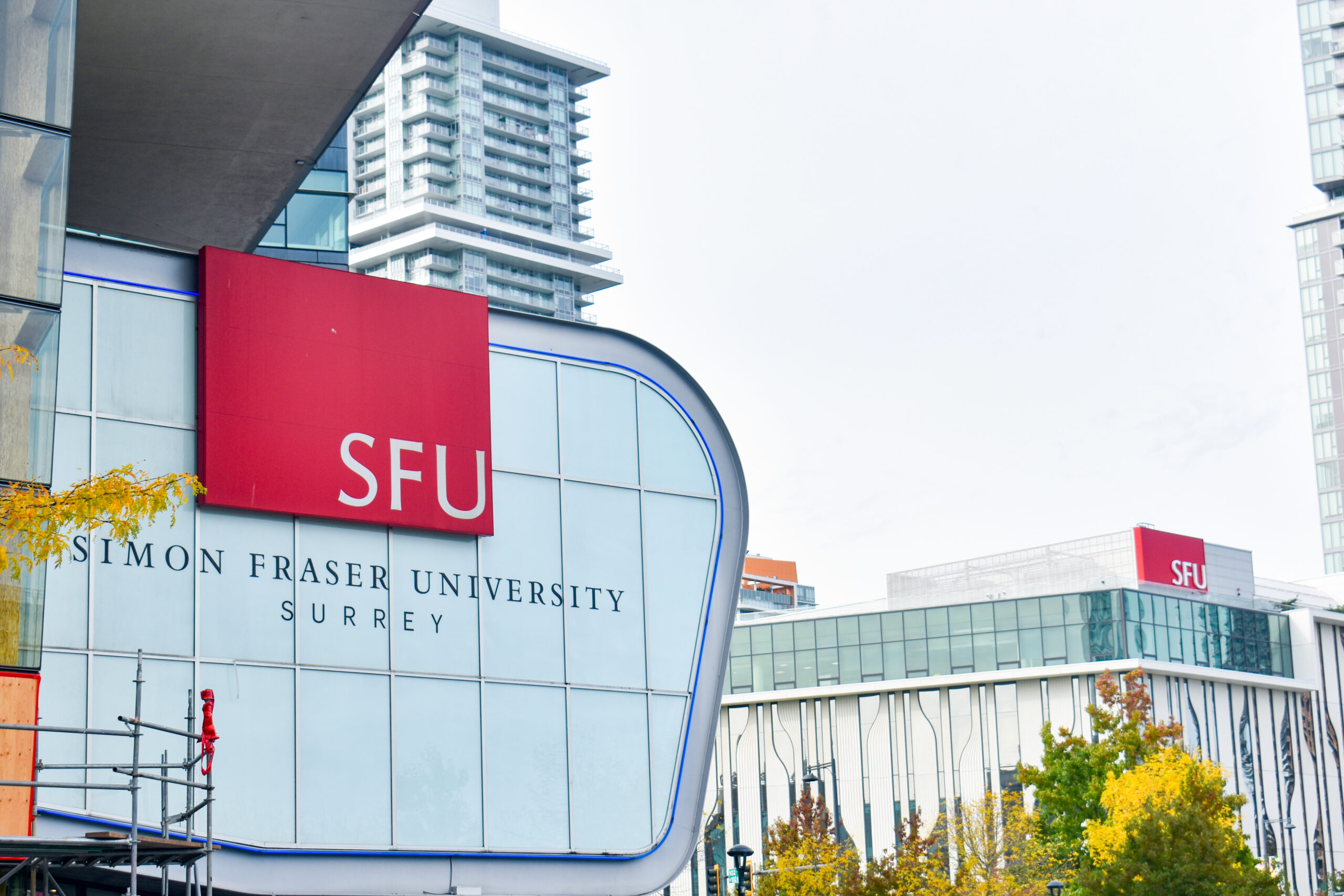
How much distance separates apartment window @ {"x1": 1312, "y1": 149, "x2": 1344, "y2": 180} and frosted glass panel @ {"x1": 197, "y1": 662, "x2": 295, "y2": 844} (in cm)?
15689

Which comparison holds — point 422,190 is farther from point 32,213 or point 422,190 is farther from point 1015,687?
point 32,213

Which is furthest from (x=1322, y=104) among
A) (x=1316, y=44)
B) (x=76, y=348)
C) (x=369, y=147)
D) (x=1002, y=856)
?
(x=76, y=348)

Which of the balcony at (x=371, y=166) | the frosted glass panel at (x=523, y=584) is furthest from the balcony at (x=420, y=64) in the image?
the frosted glass panel at (x=523, y=584)

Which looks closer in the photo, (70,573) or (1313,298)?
(70,573)

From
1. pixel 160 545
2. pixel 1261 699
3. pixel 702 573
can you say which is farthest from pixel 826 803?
pixel 160 545

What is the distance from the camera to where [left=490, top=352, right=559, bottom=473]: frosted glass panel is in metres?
25.5

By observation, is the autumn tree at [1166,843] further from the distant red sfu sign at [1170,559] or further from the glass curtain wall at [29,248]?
the distant red sfu sign at [1170,559]

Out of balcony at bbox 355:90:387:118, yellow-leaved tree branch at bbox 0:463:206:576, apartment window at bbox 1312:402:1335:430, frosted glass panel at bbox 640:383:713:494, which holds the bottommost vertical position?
yellow-leaved tree branch at bbox 0:463:206:576

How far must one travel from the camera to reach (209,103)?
27938 millimetres

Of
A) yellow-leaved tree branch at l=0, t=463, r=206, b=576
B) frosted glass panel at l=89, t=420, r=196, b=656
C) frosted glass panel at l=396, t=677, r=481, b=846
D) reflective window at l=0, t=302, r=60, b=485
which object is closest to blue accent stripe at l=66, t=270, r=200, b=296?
frosted glass panel at l=89, t=420, r=196, b=656

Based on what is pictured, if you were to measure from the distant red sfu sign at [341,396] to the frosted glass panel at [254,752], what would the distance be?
2.33 metres

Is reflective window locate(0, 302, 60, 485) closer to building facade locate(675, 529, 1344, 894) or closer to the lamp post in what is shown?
the lamp post

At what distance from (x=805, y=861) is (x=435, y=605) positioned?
34.7 meters

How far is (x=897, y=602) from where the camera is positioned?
8362 centimetres
